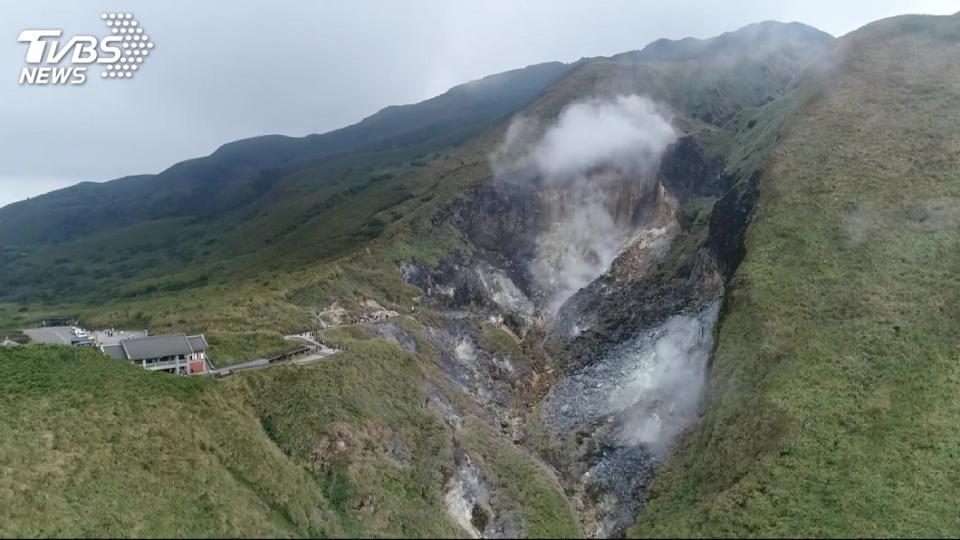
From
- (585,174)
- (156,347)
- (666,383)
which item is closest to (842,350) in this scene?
(666,383)

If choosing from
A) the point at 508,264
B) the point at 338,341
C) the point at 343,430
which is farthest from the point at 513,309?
the point at 343,430

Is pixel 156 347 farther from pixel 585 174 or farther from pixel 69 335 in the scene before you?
pixel 585 174

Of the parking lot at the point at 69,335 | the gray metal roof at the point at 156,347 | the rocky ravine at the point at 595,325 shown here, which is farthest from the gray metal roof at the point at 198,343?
the rocky ravine at the point at 595,325

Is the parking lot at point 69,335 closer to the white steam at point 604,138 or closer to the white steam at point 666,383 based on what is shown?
the white steam at point 666,383

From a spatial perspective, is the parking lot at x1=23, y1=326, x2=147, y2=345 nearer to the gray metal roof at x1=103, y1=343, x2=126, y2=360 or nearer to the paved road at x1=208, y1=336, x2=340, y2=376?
the gray metal roof at x1=103, y1=343, x2=126, y2=360

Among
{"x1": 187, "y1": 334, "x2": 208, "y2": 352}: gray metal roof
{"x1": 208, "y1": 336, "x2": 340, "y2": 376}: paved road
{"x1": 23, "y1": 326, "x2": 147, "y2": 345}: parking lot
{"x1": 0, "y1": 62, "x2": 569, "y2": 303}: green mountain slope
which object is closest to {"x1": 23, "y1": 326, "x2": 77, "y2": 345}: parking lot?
{"x1": 23, "y1": 326, "x2": 147, "y2": 345}: parking lot

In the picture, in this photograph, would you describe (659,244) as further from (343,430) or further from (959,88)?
(343,430)
